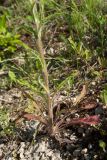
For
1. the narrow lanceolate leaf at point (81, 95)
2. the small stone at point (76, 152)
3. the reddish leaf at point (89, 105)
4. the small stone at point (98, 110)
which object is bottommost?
the small stone at point (76, 152)

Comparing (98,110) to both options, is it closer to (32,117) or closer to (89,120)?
(89,120)

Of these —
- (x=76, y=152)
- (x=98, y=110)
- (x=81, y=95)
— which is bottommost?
(x=76, y=152)

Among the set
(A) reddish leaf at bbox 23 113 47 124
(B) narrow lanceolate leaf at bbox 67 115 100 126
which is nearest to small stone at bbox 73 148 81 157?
(B) narrow lanceolate leaf at bbox 67 115 100 126

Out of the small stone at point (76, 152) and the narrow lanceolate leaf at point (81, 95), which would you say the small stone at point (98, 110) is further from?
the small stone at point (76, 152)

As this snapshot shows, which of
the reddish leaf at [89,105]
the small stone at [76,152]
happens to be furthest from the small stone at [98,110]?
the small stone at [76,152]

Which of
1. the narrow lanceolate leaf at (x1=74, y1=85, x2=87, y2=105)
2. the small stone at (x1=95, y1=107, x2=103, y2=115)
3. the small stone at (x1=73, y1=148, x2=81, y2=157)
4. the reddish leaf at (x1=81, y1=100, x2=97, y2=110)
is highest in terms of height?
the narrow lanceolate leaf at (x1=74, y1=85, x2=87, y2=105)

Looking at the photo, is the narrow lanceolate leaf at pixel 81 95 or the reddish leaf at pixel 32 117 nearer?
the reddish leaf at pixel 32 117

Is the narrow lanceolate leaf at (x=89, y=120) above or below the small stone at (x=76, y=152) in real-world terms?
above

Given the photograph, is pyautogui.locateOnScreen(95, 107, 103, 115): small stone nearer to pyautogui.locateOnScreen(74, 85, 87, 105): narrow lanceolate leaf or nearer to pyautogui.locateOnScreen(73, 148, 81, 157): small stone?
pyautogui.locateOnScreen(74, 85, 87, 105): narrow lanceolate leaf

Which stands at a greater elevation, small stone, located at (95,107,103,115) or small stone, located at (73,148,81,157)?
small stone, located at (95,107,103,115)

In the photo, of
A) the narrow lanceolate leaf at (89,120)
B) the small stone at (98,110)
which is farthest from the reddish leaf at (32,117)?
the small stone at (98,110)

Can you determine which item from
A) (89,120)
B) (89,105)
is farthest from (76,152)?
(89,105)

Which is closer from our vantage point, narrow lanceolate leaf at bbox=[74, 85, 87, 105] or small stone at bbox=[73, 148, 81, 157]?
small stone at bbox=[73, 148, 81, 157]
